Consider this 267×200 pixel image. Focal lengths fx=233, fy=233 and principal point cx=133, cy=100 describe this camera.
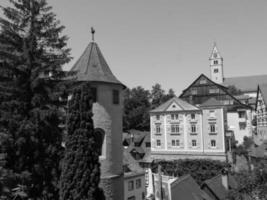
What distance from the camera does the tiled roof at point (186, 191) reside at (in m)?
20.3

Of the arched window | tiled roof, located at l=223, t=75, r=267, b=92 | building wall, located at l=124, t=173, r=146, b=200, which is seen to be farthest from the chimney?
tiled roof, located at l=223, t=75, r=267, b=92

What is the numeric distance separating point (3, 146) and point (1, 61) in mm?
5005

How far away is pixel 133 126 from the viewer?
6869cm

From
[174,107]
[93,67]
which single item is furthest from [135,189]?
[174,107]

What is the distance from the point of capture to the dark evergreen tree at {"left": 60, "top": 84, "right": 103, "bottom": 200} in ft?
39.2

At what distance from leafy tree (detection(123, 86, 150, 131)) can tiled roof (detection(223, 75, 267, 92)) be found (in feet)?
109

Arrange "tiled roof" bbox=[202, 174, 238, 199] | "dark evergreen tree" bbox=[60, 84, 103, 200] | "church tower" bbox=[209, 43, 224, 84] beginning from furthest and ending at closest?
"church tower" bbox=[209, 43, 224, 84] → "tiled roof" bbox=[202, 174, 238, 199] → "dark evergreen tree" bbox=[60, 84, 103, 200]

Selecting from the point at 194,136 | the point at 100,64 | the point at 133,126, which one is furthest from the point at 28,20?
the point at 133,126

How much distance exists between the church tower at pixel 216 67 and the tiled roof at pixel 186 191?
2829 inches

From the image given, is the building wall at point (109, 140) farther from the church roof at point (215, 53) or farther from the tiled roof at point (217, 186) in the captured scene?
the church roof at point (215, 53)

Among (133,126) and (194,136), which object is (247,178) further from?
(133,126)

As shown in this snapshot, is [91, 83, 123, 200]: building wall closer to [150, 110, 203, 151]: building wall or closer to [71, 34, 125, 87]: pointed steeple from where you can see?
[71, 34, 125, 87]: pointed steeple

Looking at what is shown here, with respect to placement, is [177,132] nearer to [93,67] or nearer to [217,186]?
[217,186]

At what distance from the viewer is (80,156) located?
12289mm
